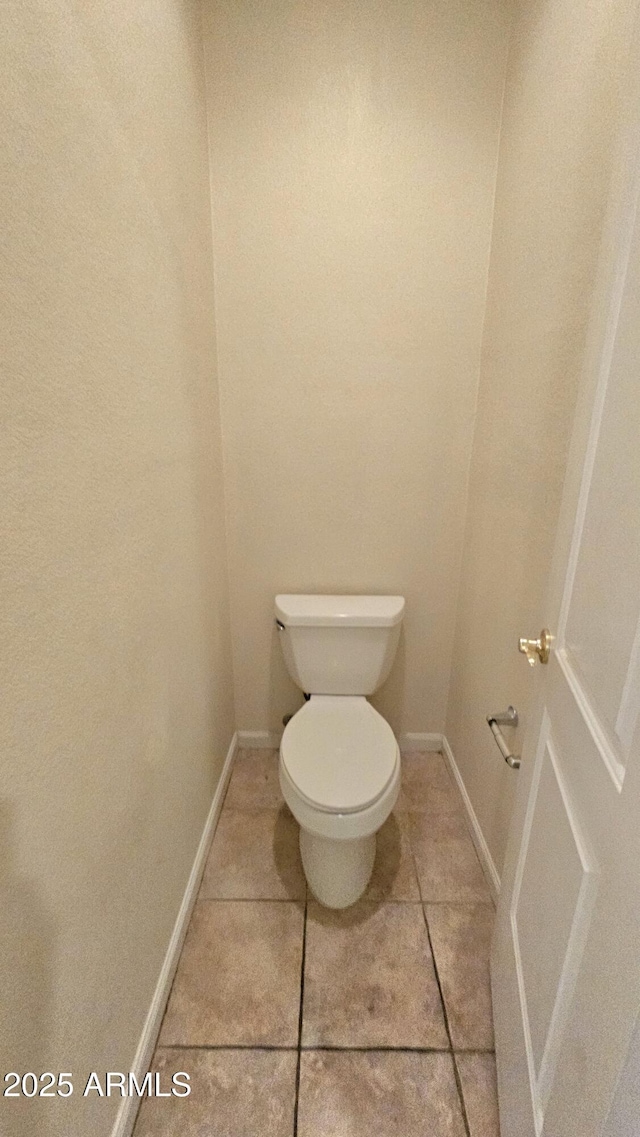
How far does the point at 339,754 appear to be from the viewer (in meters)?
1.34

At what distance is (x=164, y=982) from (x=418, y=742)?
1.15 meters

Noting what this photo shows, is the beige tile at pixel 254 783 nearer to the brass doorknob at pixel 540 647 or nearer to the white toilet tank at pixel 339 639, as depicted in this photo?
the white toilet tank at pixel 339 639

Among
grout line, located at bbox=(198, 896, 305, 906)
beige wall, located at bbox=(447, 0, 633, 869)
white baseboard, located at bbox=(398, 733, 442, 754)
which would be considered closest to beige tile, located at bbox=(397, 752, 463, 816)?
white baseboard, located at bbox=(398, 733, 442, 754)

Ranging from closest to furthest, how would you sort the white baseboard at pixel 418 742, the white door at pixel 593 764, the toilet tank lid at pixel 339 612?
the white door at pixel 593 764 → the toilet tank lid at pixel 339 612 → the white baseboard at pixel 418 742

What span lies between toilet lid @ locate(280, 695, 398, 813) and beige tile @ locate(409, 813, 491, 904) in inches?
16.9

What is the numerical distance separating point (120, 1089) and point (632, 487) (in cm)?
133

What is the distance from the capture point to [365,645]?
161cm

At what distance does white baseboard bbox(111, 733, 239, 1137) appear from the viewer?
0.94 meters

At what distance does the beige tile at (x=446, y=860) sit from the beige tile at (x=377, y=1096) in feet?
1.28

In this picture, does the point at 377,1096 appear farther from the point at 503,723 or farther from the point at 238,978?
the point at 503,723

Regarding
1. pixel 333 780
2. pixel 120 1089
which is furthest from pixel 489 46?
pixel 120 1089

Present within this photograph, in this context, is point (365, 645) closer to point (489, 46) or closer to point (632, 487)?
point (632, 487)

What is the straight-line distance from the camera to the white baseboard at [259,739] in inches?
78.2

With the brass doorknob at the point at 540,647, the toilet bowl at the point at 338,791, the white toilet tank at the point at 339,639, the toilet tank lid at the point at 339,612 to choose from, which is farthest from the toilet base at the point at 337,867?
the brass doorknob at the point at 540,647
